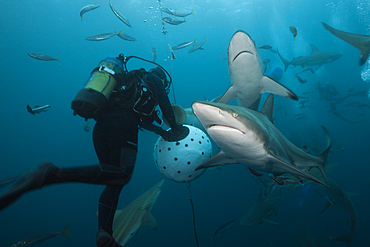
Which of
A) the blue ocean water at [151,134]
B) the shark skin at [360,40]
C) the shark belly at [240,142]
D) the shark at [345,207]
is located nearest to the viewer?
the shark belly at [240,142]

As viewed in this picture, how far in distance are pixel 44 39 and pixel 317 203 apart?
141 feet

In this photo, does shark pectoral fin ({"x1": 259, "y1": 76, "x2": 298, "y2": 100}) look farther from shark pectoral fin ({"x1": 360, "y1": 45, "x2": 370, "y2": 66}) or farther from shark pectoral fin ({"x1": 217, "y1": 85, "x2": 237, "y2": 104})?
shark pectoral fin ({"x1": 360, "y1": 45, "x2": 370, "y2": 66})

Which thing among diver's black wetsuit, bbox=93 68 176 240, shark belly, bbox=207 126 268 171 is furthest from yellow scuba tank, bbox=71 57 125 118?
shark belly, bbox=207 126 268 171

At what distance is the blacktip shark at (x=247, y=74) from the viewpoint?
306 cm

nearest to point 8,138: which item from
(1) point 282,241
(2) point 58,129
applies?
(2) point 58,129

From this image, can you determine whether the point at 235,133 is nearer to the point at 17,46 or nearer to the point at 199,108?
the point at 199,108

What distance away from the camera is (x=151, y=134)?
18.9 m

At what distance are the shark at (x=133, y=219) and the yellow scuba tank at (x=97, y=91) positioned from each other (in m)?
2.58

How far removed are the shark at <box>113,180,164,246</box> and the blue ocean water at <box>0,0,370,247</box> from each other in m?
8.80

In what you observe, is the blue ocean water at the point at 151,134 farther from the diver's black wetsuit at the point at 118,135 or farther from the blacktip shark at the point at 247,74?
the diver's black wetsuit at the point at 118,135

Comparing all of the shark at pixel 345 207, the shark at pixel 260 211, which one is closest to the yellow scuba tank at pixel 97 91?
the shark at pixel 260 211

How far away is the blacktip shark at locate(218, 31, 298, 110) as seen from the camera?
3.06m

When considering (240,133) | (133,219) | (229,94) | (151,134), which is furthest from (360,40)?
(151,134)

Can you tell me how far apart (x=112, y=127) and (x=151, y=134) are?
1668 cm
